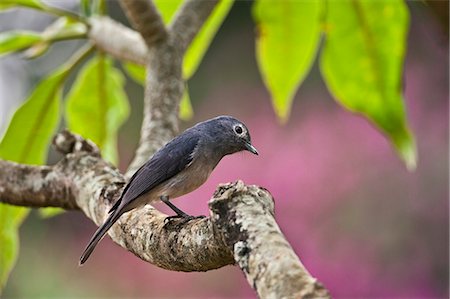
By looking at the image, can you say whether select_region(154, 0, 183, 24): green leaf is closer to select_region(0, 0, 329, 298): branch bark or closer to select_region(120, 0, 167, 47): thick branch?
select_region(0, 0, 329, 298): branch bark

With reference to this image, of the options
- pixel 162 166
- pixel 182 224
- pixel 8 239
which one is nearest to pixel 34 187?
pixel 162 166

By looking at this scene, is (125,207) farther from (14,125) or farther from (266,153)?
(266,153)

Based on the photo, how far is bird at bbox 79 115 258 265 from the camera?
175 centimetres

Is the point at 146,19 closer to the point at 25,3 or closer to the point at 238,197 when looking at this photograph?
the point at 25,3

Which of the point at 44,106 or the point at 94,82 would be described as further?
the point at 94,82

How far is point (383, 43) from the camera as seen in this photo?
2.39m

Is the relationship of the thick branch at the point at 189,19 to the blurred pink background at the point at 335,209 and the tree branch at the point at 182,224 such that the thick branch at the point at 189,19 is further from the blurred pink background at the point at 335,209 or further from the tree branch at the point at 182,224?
the blurred pink background at the point at 335,209

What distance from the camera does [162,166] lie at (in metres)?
1.84

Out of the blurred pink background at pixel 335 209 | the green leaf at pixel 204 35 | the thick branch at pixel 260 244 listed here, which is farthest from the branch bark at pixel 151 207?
the blurred pink background at pixel 335 209

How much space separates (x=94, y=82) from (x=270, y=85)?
500mm

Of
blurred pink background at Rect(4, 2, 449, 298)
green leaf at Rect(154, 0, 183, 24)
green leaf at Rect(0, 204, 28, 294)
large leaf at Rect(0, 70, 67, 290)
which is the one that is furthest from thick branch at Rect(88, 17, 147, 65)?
blurred pink background at Rect(4, 2, 449, 298)

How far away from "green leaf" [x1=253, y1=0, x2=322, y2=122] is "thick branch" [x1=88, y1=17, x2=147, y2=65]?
355mm

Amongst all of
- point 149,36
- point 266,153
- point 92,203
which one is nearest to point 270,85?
point 149,36

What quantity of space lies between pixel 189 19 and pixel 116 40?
0.20m
